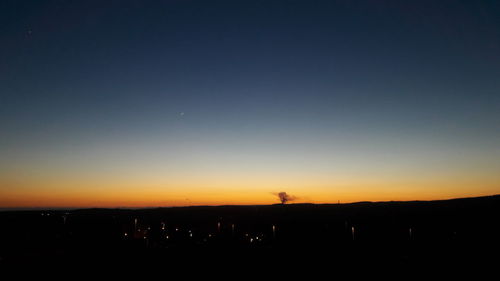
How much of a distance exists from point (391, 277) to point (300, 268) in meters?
4.77

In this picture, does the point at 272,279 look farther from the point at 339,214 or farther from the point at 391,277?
the point at 339,214

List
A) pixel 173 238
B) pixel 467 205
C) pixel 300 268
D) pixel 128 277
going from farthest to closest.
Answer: pixel 467 205 < pixel 173 238 < pixel 300 268 < pixel 128 277

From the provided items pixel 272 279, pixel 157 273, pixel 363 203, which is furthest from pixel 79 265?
pixel 363 203

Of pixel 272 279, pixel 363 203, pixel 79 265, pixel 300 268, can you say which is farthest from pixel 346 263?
pixel 363 203

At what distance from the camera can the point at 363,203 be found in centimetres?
11938

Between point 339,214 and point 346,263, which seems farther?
point 339,214

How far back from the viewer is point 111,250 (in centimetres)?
2417

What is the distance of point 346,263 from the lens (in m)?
20.4

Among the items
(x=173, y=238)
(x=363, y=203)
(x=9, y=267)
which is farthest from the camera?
(x=363, y=203)

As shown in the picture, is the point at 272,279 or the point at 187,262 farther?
the point at 187,262

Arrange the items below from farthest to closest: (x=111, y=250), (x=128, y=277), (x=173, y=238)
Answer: (x=173, y=238), (x=111, y=250), (x=128, y=277)

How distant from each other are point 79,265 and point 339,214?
91278 mm

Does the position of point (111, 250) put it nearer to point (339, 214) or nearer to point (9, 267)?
point (9, 267)

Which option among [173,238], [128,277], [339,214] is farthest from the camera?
[339,214]
